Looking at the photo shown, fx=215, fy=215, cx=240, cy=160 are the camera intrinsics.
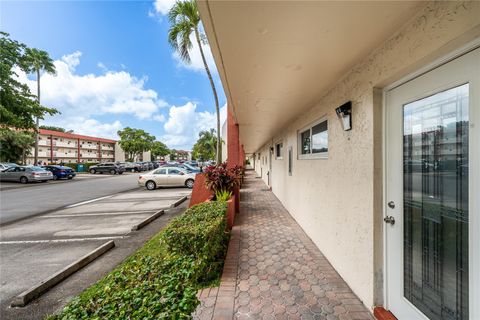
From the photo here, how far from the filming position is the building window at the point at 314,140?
3.83 meters

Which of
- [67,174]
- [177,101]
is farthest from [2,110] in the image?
[177,101]

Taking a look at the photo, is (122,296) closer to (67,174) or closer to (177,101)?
(67,174)

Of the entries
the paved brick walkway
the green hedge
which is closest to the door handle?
the paved brick walkway

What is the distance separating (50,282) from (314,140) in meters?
4.92

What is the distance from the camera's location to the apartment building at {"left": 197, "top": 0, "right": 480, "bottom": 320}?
1.43m

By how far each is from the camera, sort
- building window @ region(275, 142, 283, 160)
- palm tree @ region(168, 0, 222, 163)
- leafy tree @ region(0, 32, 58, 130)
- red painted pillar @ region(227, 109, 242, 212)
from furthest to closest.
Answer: leafy tree @ region(0, 32, 58, 130) < palm tree @ region(168, 0, 222, 163) < building window @ region(275, 142, 283, 160) < red painted pillar @ region(227, 109, 242, 212)

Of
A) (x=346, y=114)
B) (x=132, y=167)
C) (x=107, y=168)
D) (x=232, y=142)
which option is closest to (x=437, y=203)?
(x=346, y=114)

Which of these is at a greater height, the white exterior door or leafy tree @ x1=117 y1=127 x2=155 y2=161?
leafy tree @ x1=117 y1=127 x2=155 y2=161

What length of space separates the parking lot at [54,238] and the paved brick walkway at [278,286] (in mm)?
2486

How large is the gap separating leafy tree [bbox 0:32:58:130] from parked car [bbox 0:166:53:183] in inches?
182

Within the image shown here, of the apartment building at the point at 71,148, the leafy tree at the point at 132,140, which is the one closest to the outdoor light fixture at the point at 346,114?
the apartment building at the point at 71,148

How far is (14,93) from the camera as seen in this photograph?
43.8 feet

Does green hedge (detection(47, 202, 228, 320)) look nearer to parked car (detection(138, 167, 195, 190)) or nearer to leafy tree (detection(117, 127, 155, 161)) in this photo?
parked car (detection(138, 167, 195, 190))

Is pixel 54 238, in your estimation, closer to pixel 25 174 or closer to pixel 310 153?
pixel 310 153
